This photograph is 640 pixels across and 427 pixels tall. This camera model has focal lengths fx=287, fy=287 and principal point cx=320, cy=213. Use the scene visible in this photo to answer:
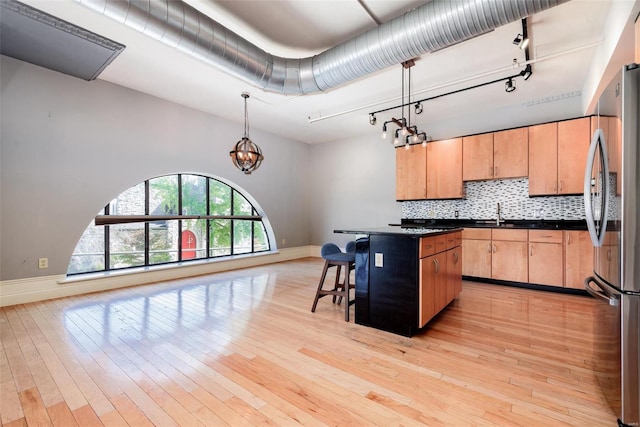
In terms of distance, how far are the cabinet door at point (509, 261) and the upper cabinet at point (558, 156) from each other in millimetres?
889

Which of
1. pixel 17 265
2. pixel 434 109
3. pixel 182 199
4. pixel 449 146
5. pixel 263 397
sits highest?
pixel 434 109

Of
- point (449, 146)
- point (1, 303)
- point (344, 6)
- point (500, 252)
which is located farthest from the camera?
point (449, 146)

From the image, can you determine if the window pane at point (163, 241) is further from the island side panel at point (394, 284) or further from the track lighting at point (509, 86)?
the track lighting at point (509, 86)

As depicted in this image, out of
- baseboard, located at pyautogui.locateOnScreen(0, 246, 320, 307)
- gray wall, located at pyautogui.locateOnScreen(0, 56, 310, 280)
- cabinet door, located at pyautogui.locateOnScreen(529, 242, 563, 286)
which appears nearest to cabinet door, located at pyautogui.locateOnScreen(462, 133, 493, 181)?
cabinet door, located at pyautogui.locateOnScreen(529, 242, 563, 286)

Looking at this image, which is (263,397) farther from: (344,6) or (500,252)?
(500,252)

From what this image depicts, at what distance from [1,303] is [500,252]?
6.77 metres

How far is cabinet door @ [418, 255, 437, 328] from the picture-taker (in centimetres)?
263

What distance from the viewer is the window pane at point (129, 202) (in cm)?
460

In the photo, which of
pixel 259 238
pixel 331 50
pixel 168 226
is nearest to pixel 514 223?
pixel 331 50

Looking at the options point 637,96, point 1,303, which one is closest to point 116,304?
point 1,303

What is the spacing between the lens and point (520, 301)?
12.1ft

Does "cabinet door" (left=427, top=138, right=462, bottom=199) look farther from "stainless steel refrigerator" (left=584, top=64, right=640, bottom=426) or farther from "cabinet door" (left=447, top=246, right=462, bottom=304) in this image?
"stainless steel refrigerator" (left=584, top=64, right=640, bottom=426)

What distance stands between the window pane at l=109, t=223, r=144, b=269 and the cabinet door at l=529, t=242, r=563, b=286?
6.23m

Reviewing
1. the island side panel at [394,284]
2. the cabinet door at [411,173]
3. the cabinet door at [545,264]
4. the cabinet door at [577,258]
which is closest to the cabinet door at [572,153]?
the cabinet door at [577,258]
